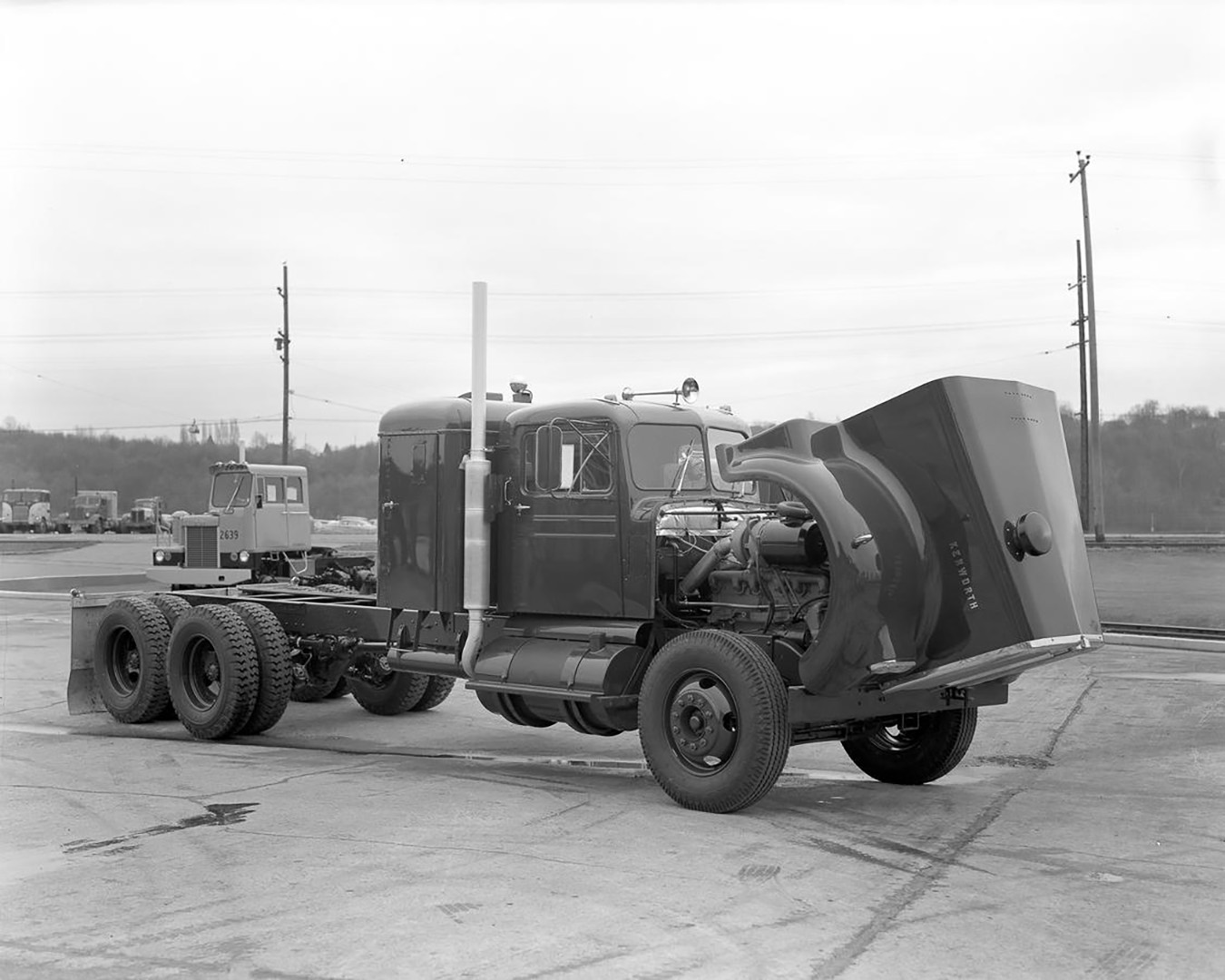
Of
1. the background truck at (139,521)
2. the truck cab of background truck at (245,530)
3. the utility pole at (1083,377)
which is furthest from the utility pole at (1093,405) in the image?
the background truck at (139,521)

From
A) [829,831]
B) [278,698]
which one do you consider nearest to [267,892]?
[829,831]

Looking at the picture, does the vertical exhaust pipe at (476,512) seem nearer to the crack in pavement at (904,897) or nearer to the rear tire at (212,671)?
the rear tire at (212,671)

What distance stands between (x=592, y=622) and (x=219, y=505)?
1595 centimetres

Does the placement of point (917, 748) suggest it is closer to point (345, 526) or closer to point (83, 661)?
point (83, 661)

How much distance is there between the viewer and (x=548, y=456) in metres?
9.73

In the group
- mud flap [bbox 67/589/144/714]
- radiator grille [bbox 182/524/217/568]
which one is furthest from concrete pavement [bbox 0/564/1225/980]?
radiator grille [bbox 182/524/217/568]

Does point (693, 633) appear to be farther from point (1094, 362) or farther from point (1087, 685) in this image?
point (1094, 362)

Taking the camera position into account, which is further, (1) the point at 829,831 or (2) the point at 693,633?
(2) the point at 693,633

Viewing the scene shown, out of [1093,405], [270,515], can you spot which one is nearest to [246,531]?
[270,515]

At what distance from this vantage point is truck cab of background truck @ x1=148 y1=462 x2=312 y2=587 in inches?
912

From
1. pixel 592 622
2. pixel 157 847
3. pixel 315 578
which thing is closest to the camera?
pixel 157 847

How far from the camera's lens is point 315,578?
18.6m

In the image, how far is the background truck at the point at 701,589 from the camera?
7.83m

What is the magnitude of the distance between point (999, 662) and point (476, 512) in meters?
4.02
